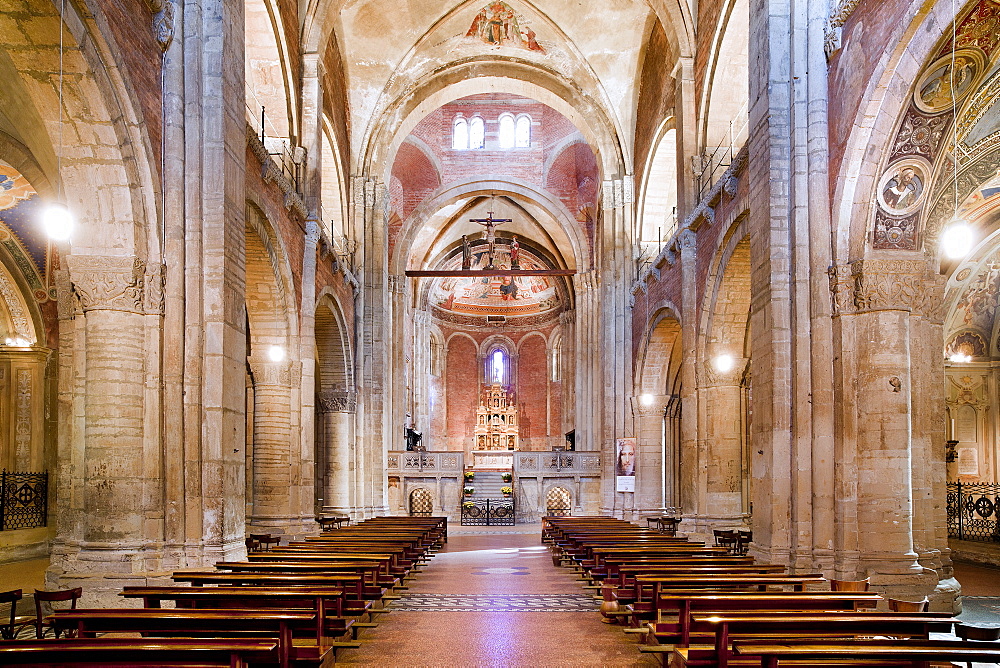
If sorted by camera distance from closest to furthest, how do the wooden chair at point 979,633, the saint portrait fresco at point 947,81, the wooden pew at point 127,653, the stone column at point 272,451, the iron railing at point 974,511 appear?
the wooden pew at point 127,653
the wooden chair at point 979,633
the saint portrait fresco at point 947,81
the stone column at point 272,451
the iron railing at point 974,511

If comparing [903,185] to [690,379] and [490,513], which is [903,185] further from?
[490,513]

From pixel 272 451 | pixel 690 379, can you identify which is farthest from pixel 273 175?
pixel 690 379

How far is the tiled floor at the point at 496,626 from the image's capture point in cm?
834

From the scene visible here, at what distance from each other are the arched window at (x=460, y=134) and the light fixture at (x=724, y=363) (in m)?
20.6

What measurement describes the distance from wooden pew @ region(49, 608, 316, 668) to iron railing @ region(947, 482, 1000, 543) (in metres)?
16.6

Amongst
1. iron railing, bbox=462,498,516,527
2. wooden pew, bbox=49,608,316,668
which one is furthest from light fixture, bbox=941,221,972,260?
iron railing, bbox=462,498,516,527

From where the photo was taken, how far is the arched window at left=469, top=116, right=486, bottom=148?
35875 millimetres

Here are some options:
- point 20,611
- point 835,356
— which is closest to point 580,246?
point 835,356

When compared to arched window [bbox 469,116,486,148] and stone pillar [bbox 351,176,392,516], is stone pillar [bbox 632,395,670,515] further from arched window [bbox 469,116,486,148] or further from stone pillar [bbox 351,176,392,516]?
arched window [bbox 469,116,486,148]

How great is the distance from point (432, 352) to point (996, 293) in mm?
32873

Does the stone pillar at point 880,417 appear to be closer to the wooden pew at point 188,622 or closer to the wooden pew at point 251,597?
the wooden pew at point 251,597

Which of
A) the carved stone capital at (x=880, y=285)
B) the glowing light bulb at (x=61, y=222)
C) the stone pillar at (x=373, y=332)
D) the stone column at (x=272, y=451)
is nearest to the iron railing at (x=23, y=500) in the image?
the stone column at (x=272, y=451)

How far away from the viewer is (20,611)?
10695 millimetres

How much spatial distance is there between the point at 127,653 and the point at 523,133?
32414mm
